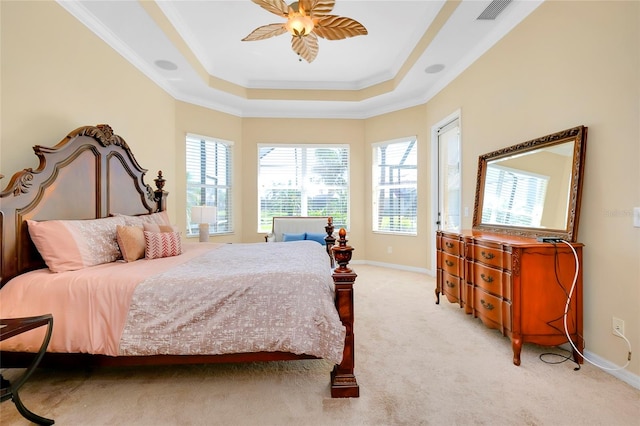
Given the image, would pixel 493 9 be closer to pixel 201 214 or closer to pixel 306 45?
pixel 306 45

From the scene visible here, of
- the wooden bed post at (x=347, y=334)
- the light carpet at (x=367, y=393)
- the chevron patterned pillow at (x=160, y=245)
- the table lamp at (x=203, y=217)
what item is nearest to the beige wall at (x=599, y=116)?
the light carpet at (x=367, y=393)

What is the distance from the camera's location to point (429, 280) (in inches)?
179

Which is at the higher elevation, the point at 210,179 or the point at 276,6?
the point at 276,6

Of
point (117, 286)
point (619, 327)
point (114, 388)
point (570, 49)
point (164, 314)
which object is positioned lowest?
point (114, 388)

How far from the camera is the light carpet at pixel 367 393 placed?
1597 mm

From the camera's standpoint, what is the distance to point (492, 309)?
2426mm

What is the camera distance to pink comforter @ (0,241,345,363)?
5.63 ft

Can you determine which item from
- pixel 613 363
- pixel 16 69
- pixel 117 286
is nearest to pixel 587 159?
pixel 613 363

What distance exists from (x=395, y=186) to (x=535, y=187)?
2879mm

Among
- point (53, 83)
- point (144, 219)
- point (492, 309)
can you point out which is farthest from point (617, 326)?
point (53, 83)

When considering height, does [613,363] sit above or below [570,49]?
below

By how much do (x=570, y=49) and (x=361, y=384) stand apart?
9.64ft

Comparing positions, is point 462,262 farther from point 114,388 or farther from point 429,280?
point 114,388

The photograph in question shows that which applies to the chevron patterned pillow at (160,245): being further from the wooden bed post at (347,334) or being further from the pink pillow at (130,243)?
the wooden bed post at (347,334)
